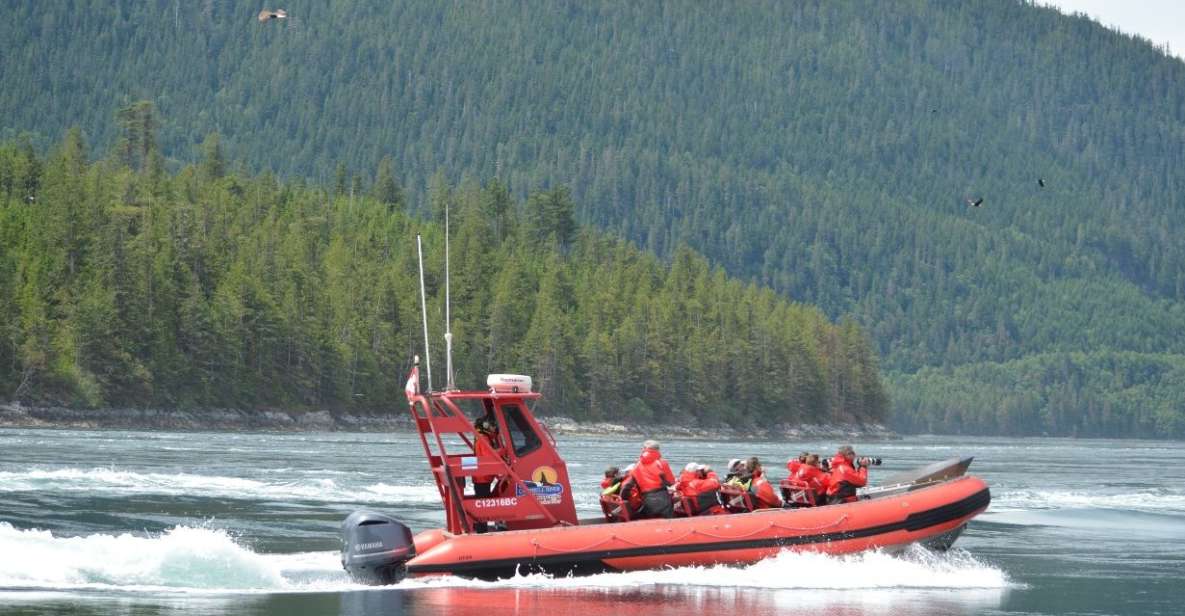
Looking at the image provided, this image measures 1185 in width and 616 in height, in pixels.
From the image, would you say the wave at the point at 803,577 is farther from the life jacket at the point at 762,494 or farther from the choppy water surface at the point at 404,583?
the life jacket at the point at 762,494

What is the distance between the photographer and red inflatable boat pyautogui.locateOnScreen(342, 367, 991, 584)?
80.5 ft

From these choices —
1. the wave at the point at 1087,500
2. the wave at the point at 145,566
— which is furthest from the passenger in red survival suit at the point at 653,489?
the wave at the point at 1087,500

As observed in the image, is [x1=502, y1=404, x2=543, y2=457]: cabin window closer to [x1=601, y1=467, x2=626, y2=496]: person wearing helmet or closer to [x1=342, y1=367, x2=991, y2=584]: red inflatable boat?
[x1=342, y1=367, x2=991, y2=584]: red inflatable boat

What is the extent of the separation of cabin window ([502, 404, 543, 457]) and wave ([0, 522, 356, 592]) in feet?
10.2

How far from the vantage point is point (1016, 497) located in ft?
160

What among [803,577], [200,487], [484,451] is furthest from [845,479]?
[200,487]

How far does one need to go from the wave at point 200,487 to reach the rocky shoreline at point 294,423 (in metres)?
43.7

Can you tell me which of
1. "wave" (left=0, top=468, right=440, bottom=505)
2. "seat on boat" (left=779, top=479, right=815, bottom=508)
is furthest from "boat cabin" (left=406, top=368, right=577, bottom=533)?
"wave" (left=0, top=468, right=440, bottom=505)

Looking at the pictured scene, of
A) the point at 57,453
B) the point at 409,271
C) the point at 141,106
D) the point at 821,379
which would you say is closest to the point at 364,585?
the point at 57,453

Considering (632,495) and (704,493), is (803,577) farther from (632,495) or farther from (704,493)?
(632,495)

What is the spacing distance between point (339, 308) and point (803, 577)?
10709 centimetres

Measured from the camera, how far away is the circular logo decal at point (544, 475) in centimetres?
2547

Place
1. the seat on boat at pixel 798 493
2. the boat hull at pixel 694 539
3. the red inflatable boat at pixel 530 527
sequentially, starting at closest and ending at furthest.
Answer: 1. the red inflatable boat at pixel 530 527
2. the boat hull at pixel 694 539
3. the seat on boat at pixel 798 493

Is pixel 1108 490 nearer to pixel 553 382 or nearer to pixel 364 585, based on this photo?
pixel 364 585
